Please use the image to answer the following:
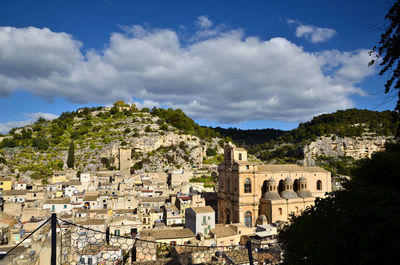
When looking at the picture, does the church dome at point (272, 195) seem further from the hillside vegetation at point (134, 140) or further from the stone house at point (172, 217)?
the hillside vegetation at point (134, 140)

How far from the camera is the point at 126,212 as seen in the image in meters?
35.0

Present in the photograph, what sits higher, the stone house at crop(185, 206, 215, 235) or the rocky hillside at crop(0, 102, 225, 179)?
the rocky hillside at crop(0, 102, 225, 179)

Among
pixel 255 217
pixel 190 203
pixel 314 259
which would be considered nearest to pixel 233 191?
pixel 255 217

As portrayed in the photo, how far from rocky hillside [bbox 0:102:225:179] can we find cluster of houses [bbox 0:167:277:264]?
40.5 feet

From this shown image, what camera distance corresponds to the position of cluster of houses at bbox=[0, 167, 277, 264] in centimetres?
2564

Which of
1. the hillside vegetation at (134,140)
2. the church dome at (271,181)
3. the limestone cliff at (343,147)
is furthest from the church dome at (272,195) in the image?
the limestone cliff at (343,147)

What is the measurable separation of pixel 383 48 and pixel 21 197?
4544 cm

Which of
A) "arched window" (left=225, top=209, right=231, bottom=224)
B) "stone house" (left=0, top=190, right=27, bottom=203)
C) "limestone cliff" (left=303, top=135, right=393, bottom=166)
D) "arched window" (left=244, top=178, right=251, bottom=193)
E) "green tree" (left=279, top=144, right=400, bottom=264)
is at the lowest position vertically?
"arched window" (left=225, top=209, right=231, bottom=224)

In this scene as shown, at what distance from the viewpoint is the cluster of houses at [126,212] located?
84.1 feet

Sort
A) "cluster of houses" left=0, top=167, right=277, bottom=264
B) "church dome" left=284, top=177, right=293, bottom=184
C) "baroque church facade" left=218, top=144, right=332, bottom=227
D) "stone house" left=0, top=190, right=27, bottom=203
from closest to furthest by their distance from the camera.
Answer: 1. "cluster of houses" left=0, top=167, right=277, bottom=264
2. "baroque church facade" left=218, top=144, right=332, bottom=227
3. "church dome" left=284, top=177, right=293, bottom=184
4. "stone house" left=0, top=190, right=27, bottom=203

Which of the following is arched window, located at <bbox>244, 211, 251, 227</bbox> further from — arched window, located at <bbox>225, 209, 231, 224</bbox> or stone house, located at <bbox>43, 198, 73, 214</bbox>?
stone house, located at <bbox>43, 198, 73, 214</bbox>

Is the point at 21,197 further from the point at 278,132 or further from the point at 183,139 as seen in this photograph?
the point at 278,132

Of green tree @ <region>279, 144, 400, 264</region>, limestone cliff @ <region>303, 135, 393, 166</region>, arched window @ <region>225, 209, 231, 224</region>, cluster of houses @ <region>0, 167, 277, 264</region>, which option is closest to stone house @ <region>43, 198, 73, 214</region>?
cluster of houses @ <region>0, 167, 277, 264</region>

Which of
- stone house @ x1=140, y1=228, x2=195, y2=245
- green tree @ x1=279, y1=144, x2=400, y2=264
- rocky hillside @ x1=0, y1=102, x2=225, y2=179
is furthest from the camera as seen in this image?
rocky hillside @ x1=0, y1=102, x2=225, y2=179
